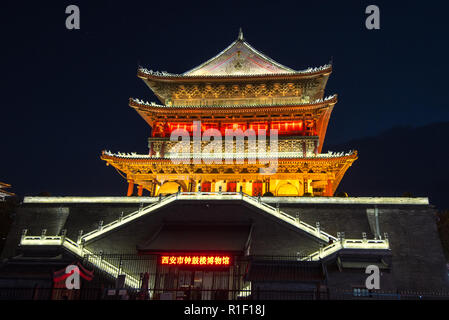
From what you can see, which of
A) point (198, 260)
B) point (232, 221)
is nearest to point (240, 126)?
point (232, 221)

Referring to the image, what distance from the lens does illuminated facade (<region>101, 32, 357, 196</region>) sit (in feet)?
93.3

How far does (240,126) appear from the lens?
31.0m

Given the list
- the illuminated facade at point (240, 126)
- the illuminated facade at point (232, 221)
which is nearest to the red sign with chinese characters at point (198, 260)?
the illuminated facade at point (232, 221)

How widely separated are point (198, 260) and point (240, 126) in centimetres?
1595

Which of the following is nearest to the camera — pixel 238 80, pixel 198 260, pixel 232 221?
pixel 198 260

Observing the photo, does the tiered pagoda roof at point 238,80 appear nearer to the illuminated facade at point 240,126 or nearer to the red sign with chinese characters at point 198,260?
the illuminated facade at point 240,126

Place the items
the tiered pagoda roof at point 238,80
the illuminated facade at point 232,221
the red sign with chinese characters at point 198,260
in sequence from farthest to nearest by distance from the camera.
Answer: the tiered pagoda roof at point 238,80 < the red sign with chinese characters at point 198,260 < the illuminated facade at point 232,221

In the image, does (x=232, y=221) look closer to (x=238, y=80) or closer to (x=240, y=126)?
(x=240, y=126)

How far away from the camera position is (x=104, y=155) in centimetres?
2795

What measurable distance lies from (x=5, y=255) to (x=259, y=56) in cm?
2624

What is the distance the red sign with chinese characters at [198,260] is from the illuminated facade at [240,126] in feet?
35.2

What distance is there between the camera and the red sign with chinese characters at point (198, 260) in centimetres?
1738
